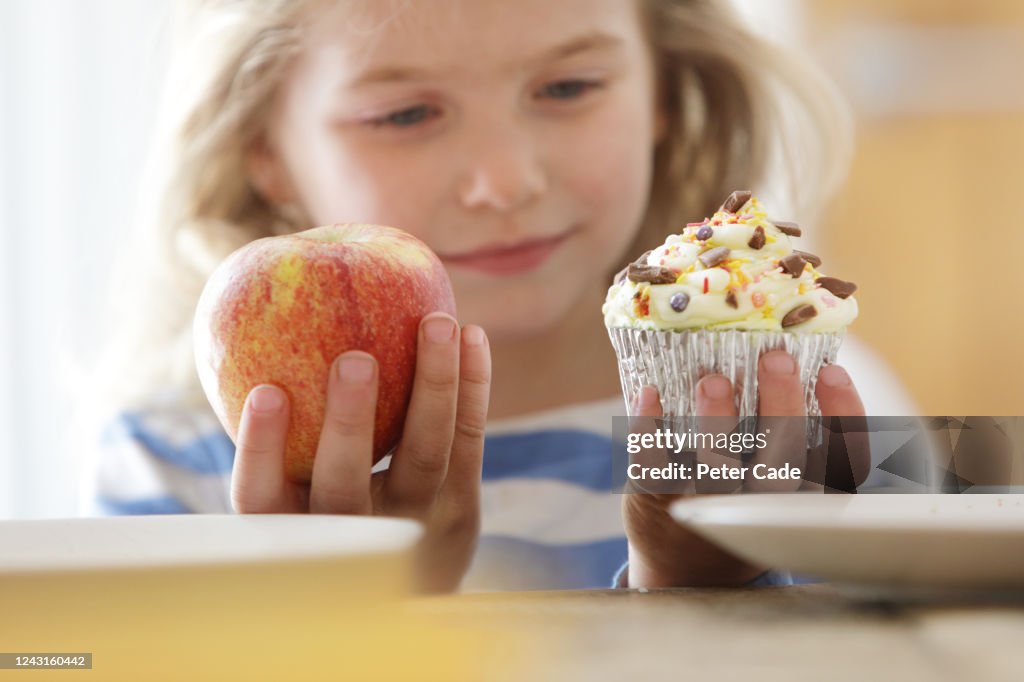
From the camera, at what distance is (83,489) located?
52.1 inches

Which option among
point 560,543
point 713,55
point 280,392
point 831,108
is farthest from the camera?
point 831,108

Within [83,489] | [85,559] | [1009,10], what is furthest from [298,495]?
[1009,10]

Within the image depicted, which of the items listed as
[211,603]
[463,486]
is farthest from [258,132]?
[211,603]

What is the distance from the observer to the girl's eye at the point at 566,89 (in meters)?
0.99

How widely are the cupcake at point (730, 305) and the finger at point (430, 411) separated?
114 mm

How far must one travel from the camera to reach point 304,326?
54 cm

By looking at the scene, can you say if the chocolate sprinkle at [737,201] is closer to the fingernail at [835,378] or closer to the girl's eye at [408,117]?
the fingernail at [835,378]

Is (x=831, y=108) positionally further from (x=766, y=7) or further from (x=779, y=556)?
(x=779, y=556)

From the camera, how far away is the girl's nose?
36.8 inches

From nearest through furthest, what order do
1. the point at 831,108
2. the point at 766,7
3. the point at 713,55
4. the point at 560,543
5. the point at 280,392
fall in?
the point at 280,392 < the point at 560,543 < the point at 713,55 < the point at 831,108 < the point at 766,7

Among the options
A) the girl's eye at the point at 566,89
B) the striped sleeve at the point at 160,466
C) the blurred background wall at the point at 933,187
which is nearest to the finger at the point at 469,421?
the girl's eye at the point at 566,89

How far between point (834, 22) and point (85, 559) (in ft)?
7.94

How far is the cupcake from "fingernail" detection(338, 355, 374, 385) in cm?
16

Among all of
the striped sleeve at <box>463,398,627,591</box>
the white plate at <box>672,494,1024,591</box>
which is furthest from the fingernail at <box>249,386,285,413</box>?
A: the striped sleeve at <box>463,398,627,591</box>
